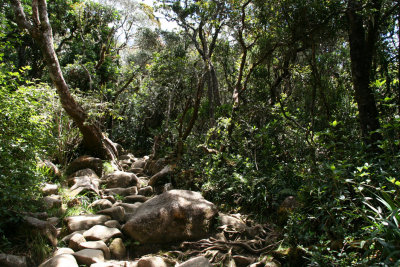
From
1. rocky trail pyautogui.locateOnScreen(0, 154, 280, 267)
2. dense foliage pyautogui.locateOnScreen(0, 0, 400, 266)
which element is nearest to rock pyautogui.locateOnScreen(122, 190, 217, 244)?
rocky trail pyautogui.locateOnScreen(0, 154, 280, 267)

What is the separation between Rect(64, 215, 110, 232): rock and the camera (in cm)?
411

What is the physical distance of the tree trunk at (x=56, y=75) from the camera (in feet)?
19.5

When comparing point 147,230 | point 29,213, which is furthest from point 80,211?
point 147,230

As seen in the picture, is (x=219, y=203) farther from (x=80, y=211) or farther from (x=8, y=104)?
(x=8, y=104)

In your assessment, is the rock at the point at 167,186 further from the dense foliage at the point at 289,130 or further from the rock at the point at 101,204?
the rock at the point at 101,204

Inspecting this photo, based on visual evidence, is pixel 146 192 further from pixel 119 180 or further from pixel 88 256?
pixel 88 256

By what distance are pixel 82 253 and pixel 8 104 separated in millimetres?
2210

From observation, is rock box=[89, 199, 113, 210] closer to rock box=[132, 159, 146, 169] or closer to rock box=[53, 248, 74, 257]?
rock box=[53, 248, 74, 257]

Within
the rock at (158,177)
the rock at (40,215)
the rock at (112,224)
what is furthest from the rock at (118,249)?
the rock at (158,177)

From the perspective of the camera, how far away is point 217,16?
334 inches

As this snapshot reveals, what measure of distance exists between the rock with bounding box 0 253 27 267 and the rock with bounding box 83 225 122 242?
2.82ft

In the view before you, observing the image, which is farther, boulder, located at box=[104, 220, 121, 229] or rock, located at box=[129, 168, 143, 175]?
rock, located at box=[129, 168, 143, 175]

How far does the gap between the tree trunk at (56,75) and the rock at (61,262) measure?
4.35 meters

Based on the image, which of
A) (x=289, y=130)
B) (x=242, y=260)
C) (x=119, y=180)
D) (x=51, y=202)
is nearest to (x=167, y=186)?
(x=119, y=180)
